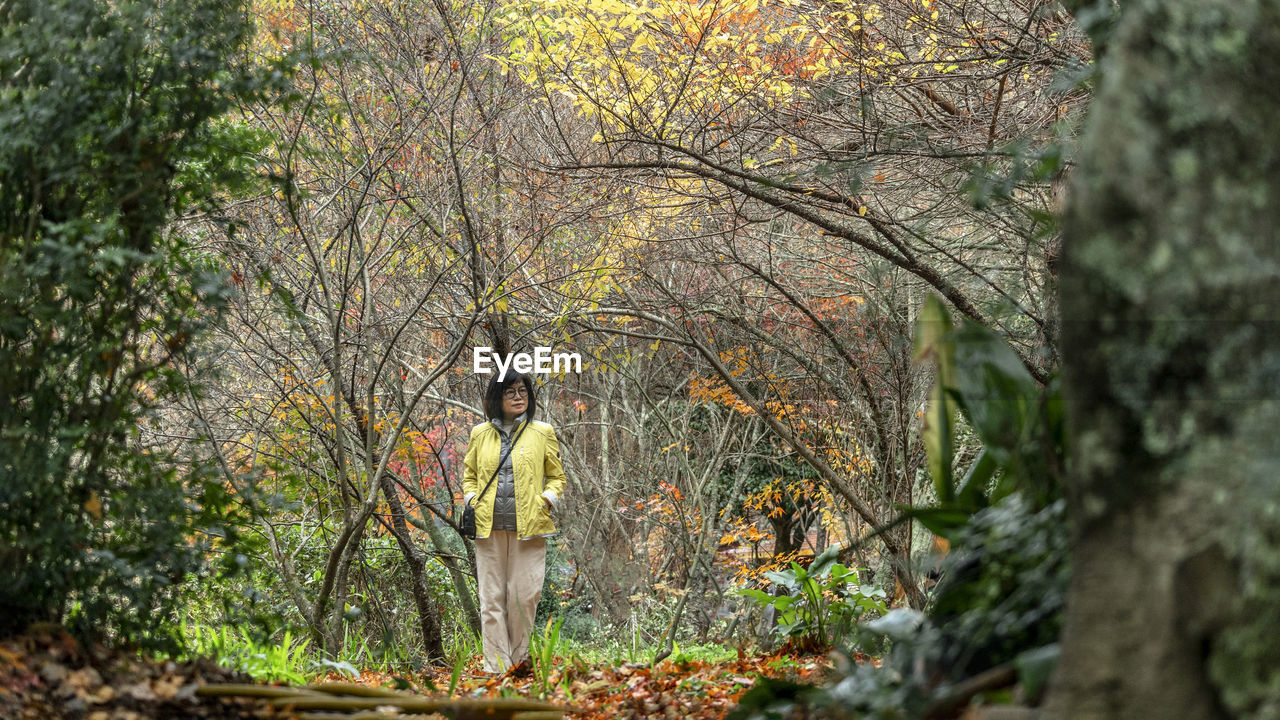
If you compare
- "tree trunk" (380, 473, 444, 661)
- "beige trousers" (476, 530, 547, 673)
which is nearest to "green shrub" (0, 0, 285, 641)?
"beige trousers" (476, 530, 547, 673)

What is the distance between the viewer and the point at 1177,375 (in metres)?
1.32

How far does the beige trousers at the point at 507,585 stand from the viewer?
19.5 feet

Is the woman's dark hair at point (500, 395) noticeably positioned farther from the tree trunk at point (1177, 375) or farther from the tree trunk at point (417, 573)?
the tree trunk at point (1177, 375)

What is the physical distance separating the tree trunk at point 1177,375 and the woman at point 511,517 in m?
4.74

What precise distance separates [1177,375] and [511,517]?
4982 millimetres

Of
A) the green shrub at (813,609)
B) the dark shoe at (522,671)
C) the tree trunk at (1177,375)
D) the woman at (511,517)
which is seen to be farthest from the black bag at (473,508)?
the tree trunk at (1177,375)

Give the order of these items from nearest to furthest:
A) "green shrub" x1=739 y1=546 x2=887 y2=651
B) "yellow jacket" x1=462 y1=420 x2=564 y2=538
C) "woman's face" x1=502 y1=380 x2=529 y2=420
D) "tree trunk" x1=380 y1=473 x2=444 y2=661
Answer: "green shrub" x1=739 y1=546 x2=887 y2=651 < "yellow jacket" x1=462 y1=420 x2=564 y2=538 < "woman's face" x1=502 y1=380 x2=529 y2=420 < "tree trunk" x1=380 y1=473 x2=444 y2=661

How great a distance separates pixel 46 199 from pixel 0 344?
0.41 m

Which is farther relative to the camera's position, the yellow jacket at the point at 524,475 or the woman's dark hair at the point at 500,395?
the woman's dark hair at the point at 500,395

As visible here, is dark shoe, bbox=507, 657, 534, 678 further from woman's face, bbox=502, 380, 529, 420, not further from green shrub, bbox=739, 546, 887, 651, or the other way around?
woman's face, bbox=502, 380, 529, 420

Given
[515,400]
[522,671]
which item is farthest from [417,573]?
[522,671]

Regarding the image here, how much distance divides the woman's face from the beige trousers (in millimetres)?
768

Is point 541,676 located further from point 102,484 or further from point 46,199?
point 46,199

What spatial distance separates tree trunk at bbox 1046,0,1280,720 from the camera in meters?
1.30
